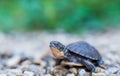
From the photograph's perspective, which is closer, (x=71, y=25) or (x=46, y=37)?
(x=46, y=37)

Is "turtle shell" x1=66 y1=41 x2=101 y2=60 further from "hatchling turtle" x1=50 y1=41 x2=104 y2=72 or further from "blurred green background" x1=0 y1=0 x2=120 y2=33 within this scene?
"blurred green background" x1=0 y1=0 x2=120 y2=33

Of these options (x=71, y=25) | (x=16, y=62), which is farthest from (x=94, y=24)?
(x=16, y=62)

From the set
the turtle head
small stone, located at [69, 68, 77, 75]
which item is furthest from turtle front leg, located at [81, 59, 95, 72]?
the turtle head

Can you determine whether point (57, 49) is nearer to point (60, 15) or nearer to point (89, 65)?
point (89, 65)

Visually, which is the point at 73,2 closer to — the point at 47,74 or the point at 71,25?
the point at 71,25


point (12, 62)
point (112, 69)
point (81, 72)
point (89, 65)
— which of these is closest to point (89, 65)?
point (89, 65)

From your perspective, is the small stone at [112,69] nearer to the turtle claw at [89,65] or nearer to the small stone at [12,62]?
the turtle claw at [89,65]
